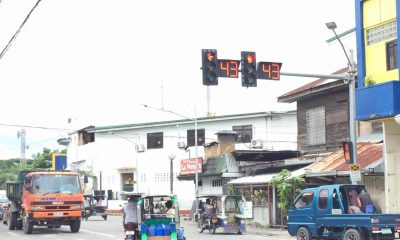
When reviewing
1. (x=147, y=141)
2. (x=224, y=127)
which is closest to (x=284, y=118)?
(x=224, y=127)

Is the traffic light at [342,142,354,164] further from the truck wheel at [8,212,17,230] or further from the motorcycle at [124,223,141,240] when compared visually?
the truck wheel at [8,212,17,230]

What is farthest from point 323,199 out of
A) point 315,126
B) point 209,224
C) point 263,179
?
point 315,126

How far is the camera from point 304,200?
2052cm

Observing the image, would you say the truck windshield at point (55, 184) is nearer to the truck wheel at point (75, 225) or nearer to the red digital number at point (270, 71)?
the truck wheel at point (75, 225)

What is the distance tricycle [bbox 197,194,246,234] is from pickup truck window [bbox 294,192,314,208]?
7.30 m

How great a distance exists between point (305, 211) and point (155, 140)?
41.2 meters

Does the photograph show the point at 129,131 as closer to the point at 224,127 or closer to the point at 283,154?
the point at 224,127

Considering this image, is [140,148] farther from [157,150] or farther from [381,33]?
[381,33]

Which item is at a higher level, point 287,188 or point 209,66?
point 209,66

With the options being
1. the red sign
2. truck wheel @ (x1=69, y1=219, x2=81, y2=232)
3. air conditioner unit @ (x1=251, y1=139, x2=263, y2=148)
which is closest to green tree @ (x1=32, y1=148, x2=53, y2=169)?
air conditioner unit @ (x1=251, y1=139, x2=263, y2=148)

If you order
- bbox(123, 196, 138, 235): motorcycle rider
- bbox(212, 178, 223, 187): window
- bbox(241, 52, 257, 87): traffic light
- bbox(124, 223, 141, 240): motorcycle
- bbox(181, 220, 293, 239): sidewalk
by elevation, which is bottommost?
bbox(181, 220, 293, 239): sidewalk

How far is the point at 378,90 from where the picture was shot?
76.6 ft

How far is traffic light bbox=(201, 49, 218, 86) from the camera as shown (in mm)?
20578

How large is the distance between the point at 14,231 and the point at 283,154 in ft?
56.9
